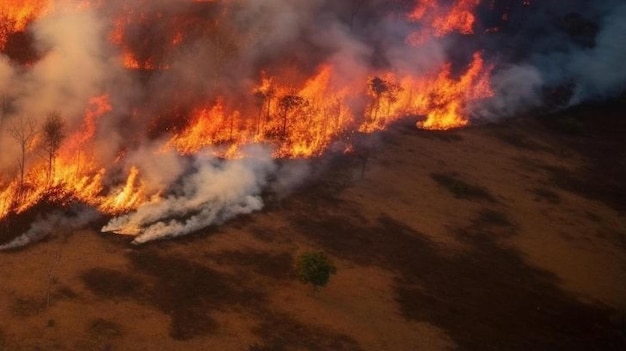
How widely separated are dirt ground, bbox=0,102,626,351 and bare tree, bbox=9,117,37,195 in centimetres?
604

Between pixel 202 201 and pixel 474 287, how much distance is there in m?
12.1

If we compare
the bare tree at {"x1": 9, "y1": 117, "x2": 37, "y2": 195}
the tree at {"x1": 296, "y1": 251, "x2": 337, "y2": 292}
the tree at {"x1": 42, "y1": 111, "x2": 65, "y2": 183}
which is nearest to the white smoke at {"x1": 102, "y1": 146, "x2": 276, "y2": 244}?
the tree at {"x1": 42, "y1": 111, "x2": 65, "y2": 183}

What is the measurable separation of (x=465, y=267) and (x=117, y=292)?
13.5 metres

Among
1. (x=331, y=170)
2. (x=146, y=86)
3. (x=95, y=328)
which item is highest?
(x=146, y=86)

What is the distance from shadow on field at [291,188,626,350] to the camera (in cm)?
1941

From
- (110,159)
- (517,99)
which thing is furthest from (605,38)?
(110,159)

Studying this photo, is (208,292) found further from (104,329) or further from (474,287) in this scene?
(474,287)

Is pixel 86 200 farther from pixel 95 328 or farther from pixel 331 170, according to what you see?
pixel 331 170

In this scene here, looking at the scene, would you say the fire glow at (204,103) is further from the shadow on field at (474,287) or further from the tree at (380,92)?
the shadow on field at (474,287)

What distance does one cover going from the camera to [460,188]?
3108 centimetres

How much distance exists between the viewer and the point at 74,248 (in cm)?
2162

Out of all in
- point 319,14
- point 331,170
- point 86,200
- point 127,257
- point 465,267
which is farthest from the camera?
point 319,14

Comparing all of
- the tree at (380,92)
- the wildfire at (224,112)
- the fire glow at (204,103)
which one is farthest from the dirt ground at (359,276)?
the tree at (380,92)

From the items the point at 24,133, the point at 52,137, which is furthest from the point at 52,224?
the point at 24,133
